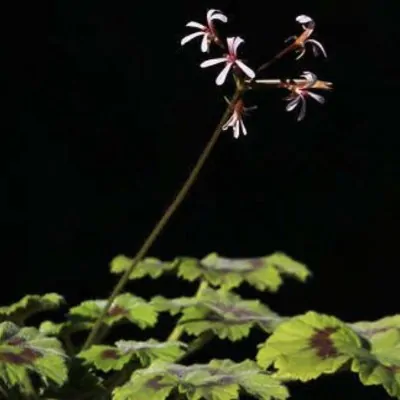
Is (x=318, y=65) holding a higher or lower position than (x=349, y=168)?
higher

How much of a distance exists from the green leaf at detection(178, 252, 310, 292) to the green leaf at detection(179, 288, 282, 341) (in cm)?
5

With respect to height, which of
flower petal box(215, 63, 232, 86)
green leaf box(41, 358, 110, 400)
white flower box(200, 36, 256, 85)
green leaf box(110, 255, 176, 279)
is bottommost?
green leaf box(41, 358, 110, 400)

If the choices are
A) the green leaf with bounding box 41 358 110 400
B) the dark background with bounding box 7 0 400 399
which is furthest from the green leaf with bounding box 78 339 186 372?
the dark background with bounding box 7 0 400 399

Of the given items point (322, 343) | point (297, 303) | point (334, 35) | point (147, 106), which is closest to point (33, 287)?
point (147, 106)

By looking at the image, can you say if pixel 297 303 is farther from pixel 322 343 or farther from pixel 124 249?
pixel 322 343

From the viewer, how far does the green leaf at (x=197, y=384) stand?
5.45 ft

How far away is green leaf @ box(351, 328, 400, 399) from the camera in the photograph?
1.67 metres

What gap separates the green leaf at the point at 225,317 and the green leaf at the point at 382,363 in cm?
20

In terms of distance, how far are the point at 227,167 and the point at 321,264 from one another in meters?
0.43

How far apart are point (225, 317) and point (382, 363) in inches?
14.5

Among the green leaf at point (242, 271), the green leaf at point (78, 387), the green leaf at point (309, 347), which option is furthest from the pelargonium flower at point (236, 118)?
the green leaf at point (242, 271)

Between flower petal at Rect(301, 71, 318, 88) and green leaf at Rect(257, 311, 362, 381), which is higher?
flower petal at Rect(301, 71, 318, 88)

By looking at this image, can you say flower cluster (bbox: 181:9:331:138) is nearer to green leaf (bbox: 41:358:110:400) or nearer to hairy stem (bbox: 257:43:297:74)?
hairy stem (bbox: 257:43:297:74)

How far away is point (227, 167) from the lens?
12.2 ft
